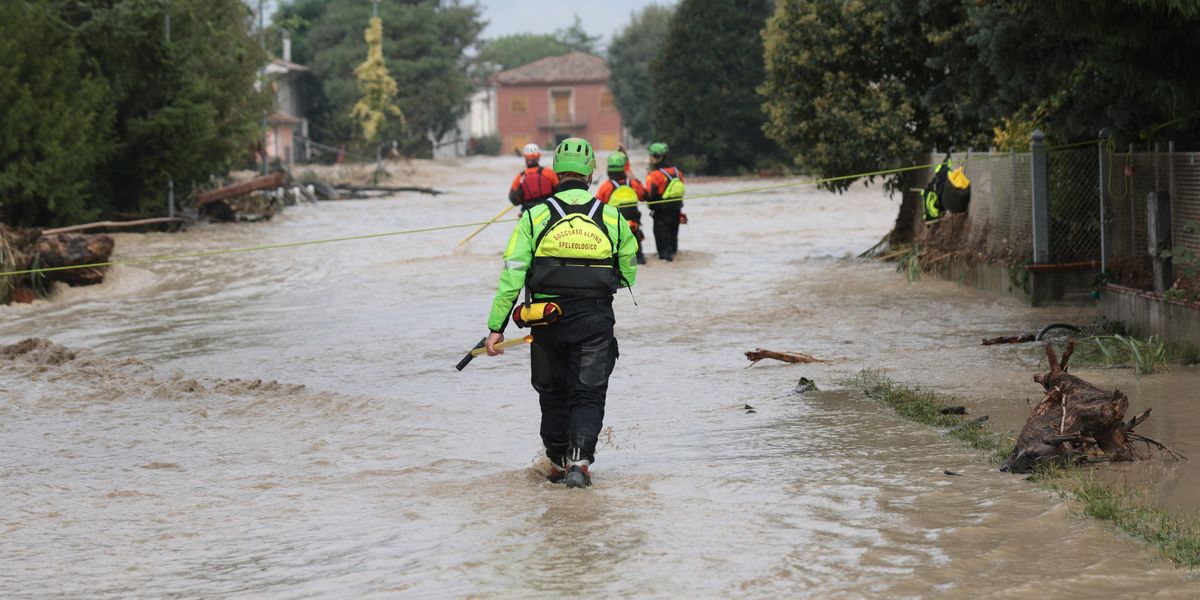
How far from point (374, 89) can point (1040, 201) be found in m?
63.8

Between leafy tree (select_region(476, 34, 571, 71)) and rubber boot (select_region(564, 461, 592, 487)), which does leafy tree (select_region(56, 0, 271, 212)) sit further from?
leafy tree (select_region(476, 34, 571, 71))

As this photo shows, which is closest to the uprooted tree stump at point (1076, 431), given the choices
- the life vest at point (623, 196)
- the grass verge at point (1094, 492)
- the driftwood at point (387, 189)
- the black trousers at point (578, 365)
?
the grass verge at point (1094, 492)

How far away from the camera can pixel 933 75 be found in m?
20.8

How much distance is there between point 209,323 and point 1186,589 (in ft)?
42.3

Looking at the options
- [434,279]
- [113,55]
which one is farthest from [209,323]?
[113,55]

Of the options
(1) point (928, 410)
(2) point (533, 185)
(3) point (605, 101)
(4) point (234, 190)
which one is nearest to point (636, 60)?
(3) point (605, 101)

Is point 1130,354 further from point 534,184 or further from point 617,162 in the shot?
point 617,162

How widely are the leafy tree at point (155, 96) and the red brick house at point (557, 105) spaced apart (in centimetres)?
7951

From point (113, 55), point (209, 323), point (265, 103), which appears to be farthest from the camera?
point (265, 103)

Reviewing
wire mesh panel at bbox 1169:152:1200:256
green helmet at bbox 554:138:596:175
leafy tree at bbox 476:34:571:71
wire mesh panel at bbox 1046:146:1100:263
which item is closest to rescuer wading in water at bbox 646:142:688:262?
wire mesh panel at bbox 1046:146:1100:263

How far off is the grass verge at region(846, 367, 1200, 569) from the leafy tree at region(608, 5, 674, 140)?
8040 centimetres

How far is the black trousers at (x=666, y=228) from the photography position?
21.8m

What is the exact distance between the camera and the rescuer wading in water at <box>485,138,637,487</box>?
7.59 meters

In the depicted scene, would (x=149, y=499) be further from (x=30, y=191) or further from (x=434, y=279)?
(x=30, y=191)
